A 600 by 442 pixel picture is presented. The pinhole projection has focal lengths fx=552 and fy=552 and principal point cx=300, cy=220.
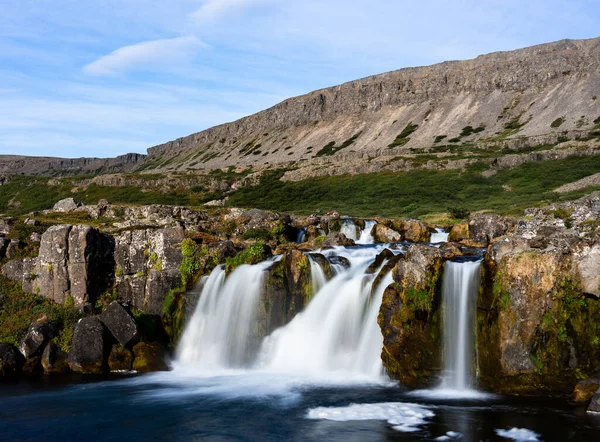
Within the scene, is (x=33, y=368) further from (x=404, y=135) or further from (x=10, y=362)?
(x=404, y=135)

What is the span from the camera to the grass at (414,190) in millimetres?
74125

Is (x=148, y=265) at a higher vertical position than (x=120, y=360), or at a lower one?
higher

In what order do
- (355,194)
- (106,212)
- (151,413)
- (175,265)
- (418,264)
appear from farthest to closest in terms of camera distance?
(355,194) < (106,212) < (175,265) < (418,264) < (151,413)

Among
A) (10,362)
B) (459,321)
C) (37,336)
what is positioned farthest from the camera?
(37,336)

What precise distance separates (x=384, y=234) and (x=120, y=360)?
2230 cm

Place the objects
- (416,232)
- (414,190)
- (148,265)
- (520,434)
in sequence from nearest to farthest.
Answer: (520,434)
(148,265)
(416,232)
(414,190)

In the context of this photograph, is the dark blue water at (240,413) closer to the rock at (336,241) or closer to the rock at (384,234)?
the rock at (336,241)

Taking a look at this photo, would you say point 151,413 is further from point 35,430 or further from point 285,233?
point 285,233

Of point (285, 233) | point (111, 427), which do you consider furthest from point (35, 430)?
point (285, 233)

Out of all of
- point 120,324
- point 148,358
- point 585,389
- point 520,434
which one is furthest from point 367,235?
point 520,434

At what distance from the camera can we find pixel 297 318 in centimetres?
2762

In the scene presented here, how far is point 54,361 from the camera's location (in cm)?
2822

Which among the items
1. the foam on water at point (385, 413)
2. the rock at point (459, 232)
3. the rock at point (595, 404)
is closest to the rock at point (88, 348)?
the foam on water at point (385, 413)

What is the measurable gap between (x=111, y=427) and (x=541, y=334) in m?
15.9
